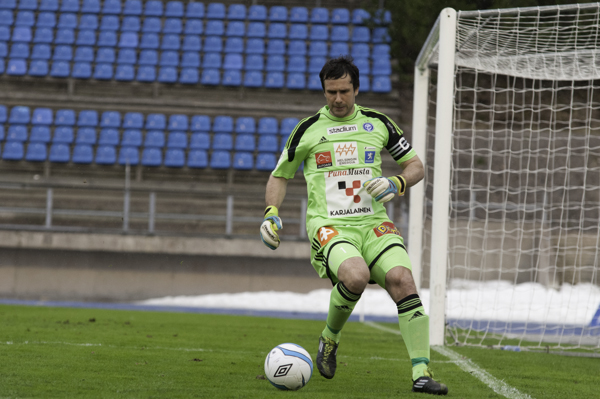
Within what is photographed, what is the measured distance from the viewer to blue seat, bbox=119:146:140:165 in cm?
1601

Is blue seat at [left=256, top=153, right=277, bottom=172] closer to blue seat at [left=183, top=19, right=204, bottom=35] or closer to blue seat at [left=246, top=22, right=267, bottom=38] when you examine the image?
blue seat at [left=246, top=22, right=267, bottom=38]

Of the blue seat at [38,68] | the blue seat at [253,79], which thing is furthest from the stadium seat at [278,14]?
the blue seat at [38,68]

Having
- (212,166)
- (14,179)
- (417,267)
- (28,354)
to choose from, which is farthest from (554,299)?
(14,179)

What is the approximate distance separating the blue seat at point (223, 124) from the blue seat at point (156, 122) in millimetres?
1278

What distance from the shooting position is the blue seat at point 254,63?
58.2 ft

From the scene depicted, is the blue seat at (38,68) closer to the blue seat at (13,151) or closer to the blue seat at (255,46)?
the blue seat at (13,151)

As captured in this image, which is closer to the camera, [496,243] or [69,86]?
[496,243]

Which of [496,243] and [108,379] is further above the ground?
[496,243]

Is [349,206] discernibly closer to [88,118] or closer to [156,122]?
[156,122]

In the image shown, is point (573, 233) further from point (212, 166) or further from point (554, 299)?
point (212, 166)

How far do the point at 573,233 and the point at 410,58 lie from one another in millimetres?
6851

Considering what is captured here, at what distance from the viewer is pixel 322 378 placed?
4.70 m

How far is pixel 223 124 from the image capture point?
16.7m

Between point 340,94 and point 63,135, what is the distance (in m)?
13.6
